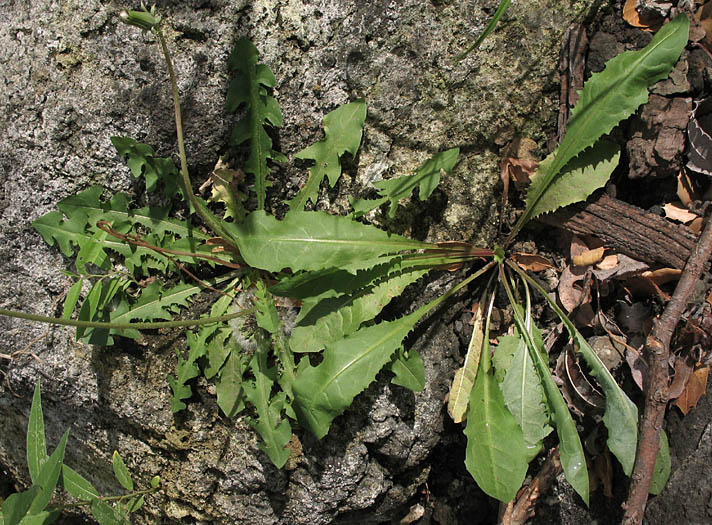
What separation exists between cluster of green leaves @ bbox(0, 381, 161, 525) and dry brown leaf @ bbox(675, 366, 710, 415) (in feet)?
7.13

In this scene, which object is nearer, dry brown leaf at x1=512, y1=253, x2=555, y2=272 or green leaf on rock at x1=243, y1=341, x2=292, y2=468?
green leaf on rock at x1=243, y1=341, x2=292, y2=468

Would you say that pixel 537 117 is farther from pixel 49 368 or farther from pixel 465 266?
pixel 49 368

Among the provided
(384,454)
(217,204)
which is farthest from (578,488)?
(217,204)

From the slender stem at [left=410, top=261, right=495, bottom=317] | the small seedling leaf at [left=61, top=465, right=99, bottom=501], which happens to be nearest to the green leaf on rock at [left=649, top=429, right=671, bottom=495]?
the slender stem at [left=410, top=261, right=495, bottom=317]

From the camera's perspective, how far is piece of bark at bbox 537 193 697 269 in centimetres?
218

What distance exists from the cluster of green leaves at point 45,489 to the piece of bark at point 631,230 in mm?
2022

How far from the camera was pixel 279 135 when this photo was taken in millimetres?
2340

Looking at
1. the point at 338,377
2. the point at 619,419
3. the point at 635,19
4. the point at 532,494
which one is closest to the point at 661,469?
the point at 619,419

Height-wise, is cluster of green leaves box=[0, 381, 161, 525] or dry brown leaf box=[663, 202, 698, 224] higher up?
dry brown leaf box=[663, 202, 698, 224]

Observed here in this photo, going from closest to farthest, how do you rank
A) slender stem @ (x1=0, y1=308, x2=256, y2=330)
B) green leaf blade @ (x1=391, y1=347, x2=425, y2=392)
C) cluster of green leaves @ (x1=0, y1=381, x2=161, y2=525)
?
1. slender stem @ (x1=0, y1=308, x2=256, y2=330)
2. cluster of green leaves @ (x1=0, y1=381, x2=161, y2=525)
3. green leaf blade @ (x1=391, y1=347, x2=425, y2=392)

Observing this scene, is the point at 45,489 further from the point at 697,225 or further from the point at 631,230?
the point at 697,225

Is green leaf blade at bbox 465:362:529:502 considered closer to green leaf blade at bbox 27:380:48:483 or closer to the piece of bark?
the piece of bark

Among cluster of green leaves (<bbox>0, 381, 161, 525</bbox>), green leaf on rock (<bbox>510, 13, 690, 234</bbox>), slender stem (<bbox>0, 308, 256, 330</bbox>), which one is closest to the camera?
slender stem (<bbox>0, 308, 256, 330</bbox>)

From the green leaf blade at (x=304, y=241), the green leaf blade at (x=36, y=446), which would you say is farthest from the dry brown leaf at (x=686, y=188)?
the green leaf blade at (x=36, y=446)
